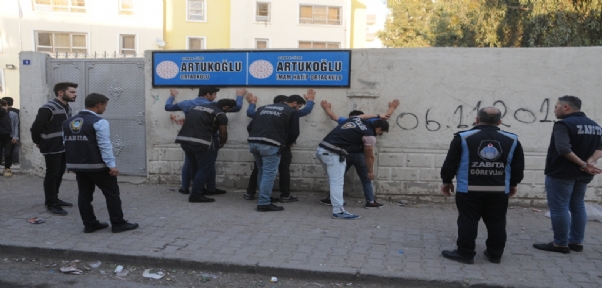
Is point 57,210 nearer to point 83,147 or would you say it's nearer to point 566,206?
point 83,147

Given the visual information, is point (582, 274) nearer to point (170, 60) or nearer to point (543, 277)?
point (543, 277)

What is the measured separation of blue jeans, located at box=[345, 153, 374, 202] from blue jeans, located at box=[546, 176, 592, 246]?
8.14 feet

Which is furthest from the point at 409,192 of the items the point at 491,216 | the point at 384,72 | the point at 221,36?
the point at 221,36

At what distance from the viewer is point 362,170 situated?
276 inches

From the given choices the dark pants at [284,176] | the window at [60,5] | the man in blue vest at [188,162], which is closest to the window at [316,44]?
the window at [60,5]

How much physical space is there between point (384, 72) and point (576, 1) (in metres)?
8.22

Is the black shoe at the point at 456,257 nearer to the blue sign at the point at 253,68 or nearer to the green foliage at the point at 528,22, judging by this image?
the blue sign at the point at 253,68

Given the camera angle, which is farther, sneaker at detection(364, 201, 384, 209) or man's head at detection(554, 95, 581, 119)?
sneaker at detection(364, 201, 384, 209)

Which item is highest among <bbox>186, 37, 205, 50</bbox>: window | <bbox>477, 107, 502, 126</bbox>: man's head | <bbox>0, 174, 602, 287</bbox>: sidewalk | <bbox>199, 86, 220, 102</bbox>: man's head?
<bbox>186, 37, 205, 50</bbox>: window

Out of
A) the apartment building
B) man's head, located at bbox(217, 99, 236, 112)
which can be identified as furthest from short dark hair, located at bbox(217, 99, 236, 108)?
the apartment building

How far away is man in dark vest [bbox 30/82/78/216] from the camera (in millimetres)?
6270

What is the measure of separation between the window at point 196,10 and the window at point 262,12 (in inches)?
138

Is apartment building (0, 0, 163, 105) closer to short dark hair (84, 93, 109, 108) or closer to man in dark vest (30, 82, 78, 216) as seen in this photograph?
man in dark vest (30, 82, 78, 216)

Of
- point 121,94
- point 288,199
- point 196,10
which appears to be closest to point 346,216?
point 288,199
